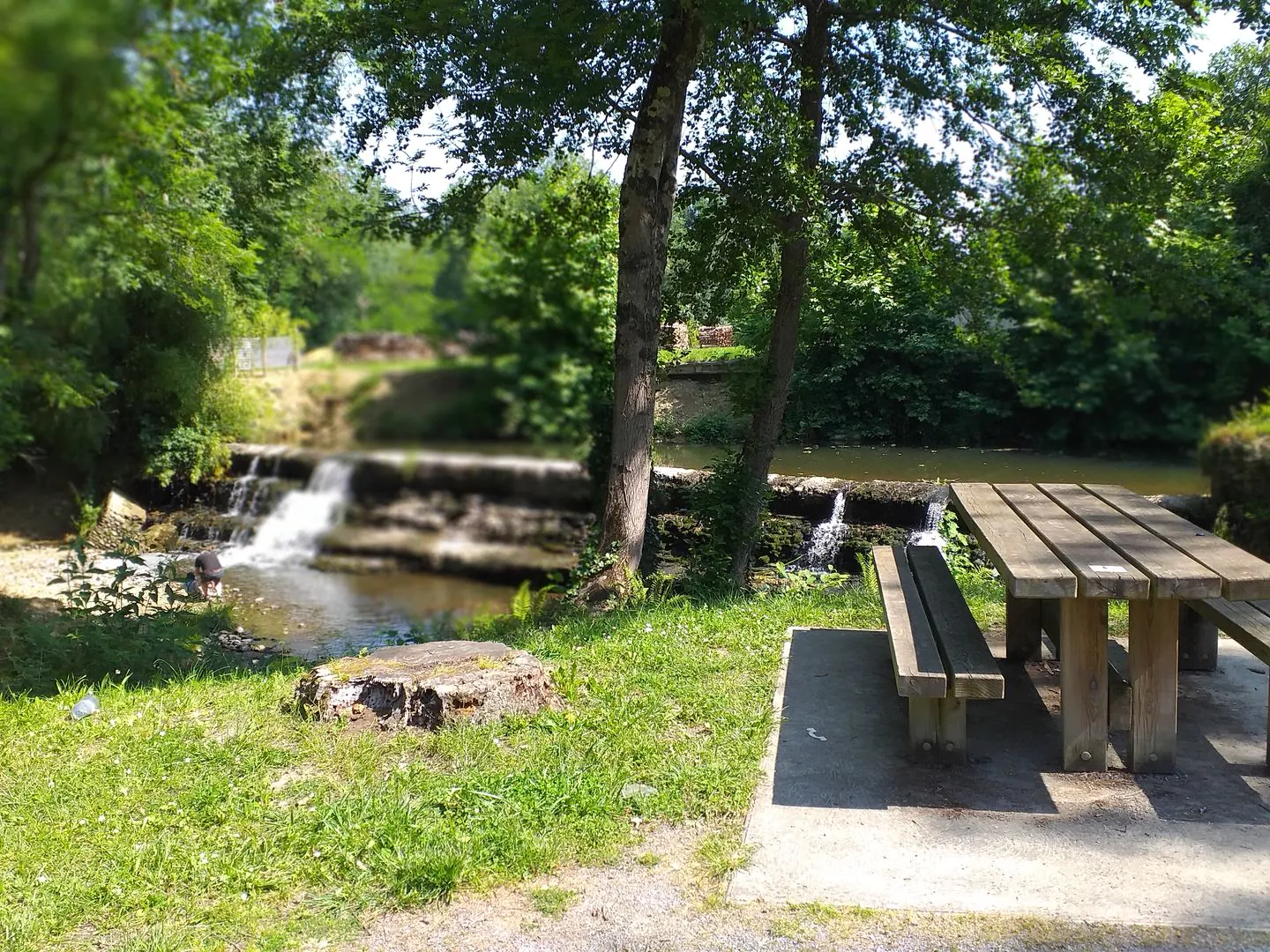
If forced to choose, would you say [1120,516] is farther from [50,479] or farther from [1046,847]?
[50,479]

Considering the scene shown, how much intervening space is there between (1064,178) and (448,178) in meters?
4.68

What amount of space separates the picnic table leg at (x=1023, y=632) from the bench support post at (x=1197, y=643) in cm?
70

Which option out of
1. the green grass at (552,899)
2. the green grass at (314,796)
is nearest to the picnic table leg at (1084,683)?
the green grass at (314,796)

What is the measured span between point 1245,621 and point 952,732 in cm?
126

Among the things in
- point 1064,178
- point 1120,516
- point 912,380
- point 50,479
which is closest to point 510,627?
point 912,380

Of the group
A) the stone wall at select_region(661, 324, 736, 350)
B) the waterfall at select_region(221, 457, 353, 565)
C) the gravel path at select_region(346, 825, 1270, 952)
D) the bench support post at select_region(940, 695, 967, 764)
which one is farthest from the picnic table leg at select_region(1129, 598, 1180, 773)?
the waterfall at select_region(221, 457, 353, 565)

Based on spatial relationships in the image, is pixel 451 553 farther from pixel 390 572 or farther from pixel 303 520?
pixel 303 520

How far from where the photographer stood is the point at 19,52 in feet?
6.68

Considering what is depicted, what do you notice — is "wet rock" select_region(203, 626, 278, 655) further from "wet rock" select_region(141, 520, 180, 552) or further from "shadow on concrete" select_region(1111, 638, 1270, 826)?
"shadow on concrete" select_region(1111, 638, 1270, 826)

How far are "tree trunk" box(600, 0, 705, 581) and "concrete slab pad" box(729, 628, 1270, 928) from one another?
2643 millimetres

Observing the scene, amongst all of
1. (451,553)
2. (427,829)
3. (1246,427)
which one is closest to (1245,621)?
(427,829)

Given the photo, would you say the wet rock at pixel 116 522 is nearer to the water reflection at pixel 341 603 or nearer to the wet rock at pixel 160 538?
the wet rock at pixel 160 538

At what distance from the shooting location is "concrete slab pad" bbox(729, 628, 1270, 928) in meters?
3.31

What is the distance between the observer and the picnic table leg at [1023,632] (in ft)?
18.4
